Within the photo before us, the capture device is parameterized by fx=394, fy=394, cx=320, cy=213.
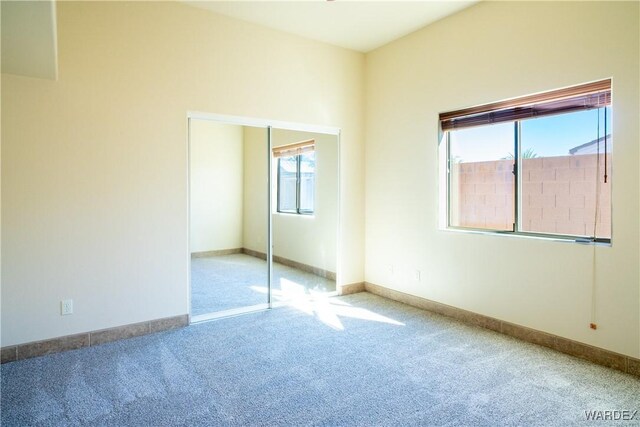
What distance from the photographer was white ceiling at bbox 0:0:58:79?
1.86 metres

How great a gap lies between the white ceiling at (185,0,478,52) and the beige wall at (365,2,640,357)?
213 mm

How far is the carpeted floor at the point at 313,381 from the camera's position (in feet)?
7.44

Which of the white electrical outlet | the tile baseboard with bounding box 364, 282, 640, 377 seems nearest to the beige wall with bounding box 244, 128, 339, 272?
the tile baseboard with bounding box 364, 282, 640, 377

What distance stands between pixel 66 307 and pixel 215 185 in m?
1.76

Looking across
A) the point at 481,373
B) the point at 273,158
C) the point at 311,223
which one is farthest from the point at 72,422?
the point at 311,223

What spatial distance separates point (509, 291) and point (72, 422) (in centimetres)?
339

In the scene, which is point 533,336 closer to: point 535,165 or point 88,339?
point 535,165

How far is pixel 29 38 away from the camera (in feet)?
7.29

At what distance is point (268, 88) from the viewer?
4.21 meters

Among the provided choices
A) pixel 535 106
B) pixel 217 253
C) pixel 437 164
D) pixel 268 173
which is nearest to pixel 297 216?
pixel 268 173

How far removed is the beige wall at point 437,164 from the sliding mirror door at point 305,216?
50 centimetres

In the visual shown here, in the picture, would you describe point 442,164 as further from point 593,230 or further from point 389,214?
point 593,230

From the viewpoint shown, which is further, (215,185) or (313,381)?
(215,185)

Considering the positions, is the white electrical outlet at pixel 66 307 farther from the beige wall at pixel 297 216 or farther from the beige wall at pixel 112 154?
the beige wall at pixel 297 216
